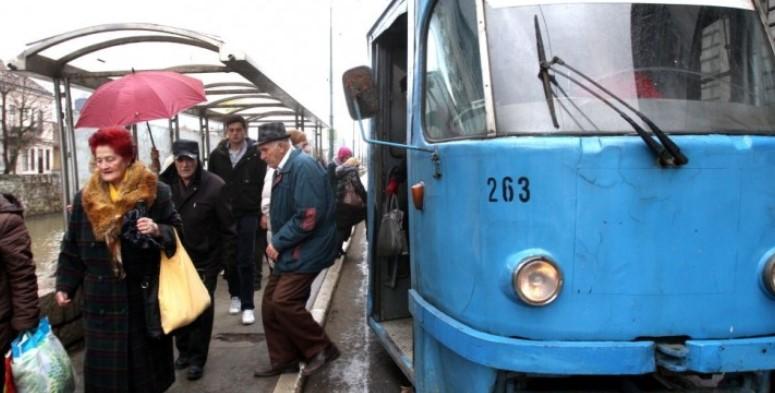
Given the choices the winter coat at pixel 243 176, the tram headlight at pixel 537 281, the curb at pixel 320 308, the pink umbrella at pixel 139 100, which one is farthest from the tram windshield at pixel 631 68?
the winter coat at pixel 243 176

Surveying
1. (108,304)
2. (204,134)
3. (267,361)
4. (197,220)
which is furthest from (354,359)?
(204,134)

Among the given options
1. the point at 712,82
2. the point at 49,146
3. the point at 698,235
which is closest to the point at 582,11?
the point at 712,82

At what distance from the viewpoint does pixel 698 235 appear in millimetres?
2252

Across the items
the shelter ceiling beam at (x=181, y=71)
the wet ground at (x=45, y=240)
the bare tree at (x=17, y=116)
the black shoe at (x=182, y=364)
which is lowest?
the wet ground at (x=45, y=240)

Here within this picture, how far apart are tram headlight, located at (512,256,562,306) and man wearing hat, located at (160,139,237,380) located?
263 centimetres

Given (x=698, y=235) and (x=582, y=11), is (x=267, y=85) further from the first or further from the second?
(x=698, y=235)

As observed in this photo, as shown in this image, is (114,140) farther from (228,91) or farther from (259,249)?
(228,91)

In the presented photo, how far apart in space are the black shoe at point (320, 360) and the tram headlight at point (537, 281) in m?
2.42

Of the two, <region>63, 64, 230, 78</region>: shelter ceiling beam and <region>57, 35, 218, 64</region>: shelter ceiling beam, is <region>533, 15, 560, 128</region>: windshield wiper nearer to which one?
<region>57, 35, 218, 64</region>: shelter ceiling beam

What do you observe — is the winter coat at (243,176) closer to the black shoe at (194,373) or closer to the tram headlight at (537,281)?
the black shoe at (194,373)

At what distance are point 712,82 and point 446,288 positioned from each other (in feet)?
4.62

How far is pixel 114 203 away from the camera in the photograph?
3018 mm

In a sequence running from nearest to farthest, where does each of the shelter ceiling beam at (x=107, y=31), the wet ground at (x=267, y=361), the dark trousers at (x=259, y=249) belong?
the wet ground at (x=267, y=361) < the shelter ceiling beam at (x=107, y=31) < the dark trousers at (x=259, y=249)

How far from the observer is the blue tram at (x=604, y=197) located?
7.34ft
